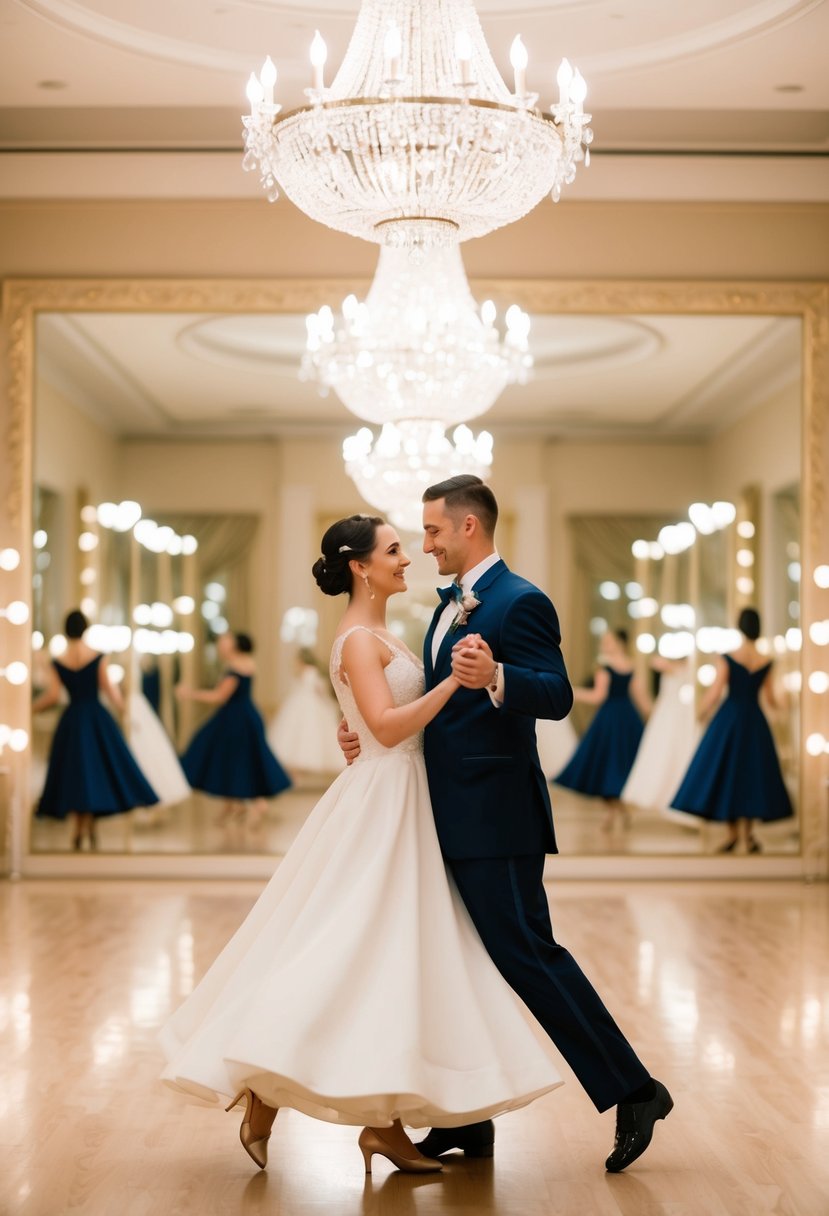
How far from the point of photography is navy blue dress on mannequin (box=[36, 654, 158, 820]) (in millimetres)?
7621

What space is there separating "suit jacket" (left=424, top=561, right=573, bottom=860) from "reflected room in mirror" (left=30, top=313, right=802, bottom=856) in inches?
178

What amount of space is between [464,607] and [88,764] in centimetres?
500

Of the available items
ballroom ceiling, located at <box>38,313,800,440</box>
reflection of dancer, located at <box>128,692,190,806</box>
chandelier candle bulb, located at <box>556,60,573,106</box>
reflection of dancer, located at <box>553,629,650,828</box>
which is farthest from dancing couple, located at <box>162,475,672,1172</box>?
ballroom ceiling, located at <box>38,313,800,440</box>

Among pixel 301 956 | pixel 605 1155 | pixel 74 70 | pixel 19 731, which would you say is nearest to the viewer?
pixel 301 956

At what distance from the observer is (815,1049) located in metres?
4.12

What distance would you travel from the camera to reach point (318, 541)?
779 cm

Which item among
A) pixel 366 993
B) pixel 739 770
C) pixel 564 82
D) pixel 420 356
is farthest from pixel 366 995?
pixel 739 770

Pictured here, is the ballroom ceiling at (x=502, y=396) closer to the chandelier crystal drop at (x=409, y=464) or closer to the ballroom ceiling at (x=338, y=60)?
the chandelier crystal drop at (x=409, y=464)

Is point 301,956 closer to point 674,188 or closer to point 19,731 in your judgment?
point 19,731

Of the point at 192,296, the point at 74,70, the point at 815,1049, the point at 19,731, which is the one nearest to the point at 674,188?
the point at 192,296

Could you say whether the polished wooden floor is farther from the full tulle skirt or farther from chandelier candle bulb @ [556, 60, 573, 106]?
chandelier candle bulb @ [556, 60, 573, 106]

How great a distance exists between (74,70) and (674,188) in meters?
3.15

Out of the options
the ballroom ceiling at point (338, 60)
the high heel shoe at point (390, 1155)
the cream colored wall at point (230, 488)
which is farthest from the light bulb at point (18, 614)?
the high heel shoe at point (390, 1155)

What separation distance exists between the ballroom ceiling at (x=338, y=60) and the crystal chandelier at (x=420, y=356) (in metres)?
1.11
